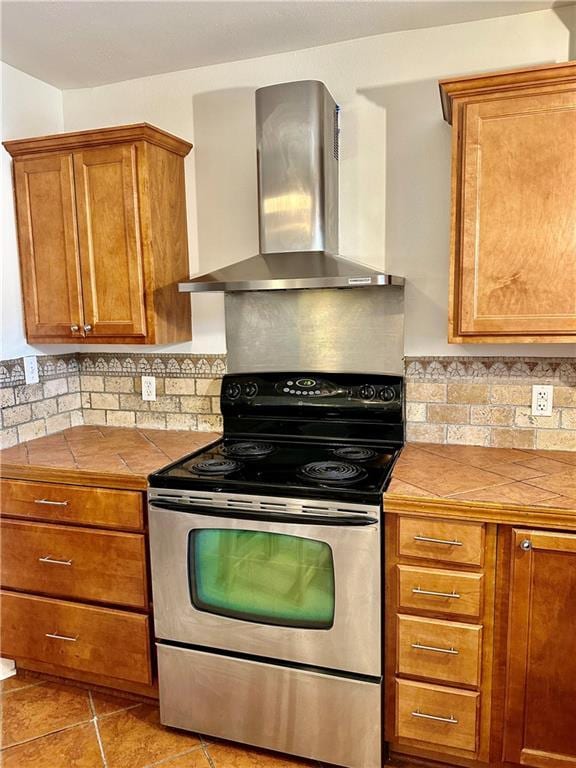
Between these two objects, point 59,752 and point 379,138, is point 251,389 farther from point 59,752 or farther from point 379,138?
point 59,752

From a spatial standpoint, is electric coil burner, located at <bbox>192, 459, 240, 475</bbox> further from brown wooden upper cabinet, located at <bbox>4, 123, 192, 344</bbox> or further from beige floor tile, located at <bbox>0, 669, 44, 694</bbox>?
beige floor tile, located at <bbox>0, 669, 44, 694</bbox>

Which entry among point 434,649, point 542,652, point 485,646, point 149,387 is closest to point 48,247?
point 149,387

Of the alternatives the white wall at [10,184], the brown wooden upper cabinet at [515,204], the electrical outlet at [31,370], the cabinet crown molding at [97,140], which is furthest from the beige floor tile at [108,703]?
the cabinet crown molding at [97,140]

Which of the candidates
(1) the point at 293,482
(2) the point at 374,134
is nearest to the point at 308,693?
(1) the point at 293,482

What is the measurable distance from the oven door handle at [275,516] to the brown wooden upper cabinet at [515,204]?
2.53 feet

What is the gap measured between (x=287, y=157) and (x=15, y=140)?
4.11ft

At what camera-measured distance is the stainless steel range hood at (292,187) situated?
2.26 metres

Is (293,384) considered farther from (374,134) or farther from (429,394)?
(374,134)

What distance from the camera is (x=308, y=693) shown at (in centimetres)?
199

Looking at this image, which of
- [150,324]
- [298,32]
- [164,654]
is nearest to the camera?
[164,654]

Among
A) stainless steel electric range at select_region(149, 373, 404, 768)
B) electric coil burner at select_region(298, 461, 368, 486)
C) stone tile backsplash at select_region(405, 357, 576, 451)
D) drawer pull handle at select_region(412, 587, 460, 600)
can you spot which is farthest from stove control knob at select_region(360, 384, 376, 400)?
drawer pull handle at select_region(412, 587, 460, 600)

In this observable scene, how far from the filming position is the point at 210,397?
2.82m

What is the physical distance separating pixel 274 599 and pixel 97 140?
1.96m

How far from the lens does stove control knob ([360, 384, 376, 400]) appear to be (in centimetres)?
249
